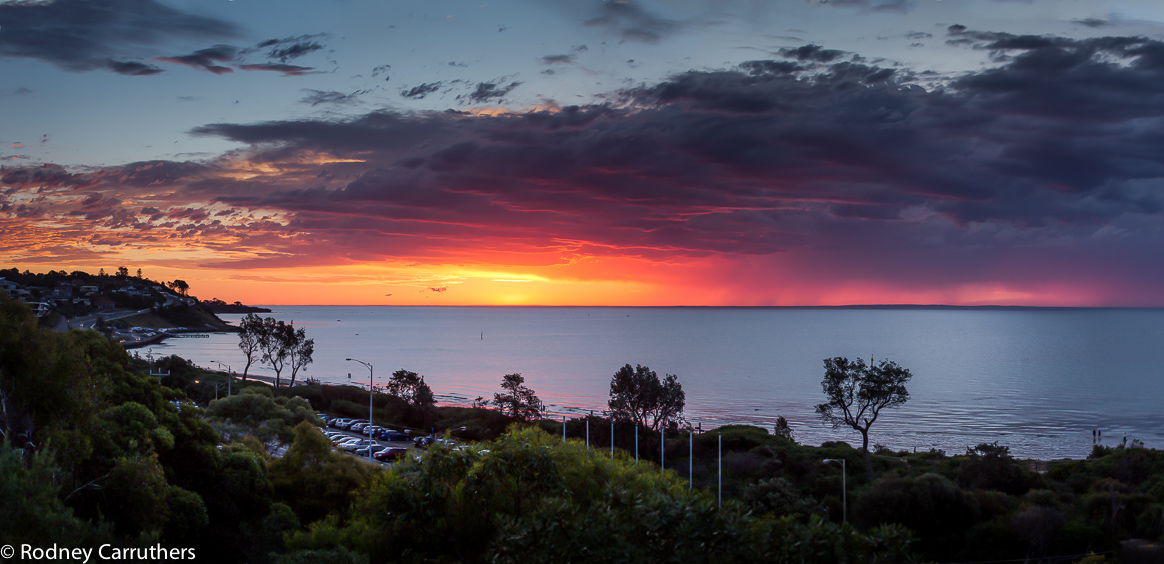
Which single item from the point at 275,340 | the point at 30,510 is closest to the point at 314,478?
the point at 30,510

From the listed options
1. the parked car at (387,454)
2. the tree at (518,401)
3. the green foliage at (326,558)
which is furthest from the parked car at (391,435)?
the green foliage at (326,558)

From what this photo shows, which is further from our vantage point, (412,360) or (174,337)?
(174,337)

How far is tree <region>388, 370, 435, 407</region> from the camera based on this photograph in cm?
6381

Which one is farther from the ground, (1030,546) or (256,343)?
(256,343)

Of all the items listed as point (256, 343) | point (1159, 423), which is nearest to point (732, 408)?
point (1159, 423)

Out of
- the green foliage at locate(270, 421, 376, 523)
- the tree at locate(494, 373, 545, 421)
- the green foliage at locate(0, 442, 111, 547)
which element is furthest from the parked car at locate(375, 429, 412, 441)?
the green foliage at locate(0, 442, 111, 547)

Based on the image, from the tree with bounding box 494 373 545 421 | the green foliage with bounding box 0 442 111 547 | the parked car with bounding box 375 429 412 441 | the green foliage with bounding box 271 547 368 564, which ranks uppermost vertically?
the green foliage with bounding box 0 442 111 547

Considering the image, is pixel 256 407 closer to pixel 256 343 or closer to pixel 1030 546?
pixel 1030 546

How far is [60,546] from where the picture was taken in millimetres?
9609

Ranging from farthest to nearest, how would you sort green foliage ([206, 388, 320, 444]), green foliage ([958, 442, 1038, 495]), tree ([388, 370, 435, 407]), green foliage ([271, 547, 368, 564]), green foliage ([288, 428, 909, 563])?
tree ([388, 370, 435, 407])
green foliage ([206, 388, 320, 444])
green foliage ([958, 442, 1038, 495])
green foliage ([271, 547, 368, 564])
green foliage ([288, 428, 909, 563])

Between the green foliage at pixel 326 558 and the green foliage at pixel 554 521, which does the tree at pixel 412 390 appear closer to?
Result: the green foliage at pixel 554 521

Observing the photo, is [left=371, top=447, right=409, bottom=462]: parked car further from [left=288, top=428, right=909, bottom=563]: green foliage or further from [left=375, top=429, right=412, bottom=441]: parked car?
[left=288, top=428, right=909, bottom=563]: green foliage

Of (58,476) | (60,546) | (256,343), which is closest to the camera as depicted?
(60,546)

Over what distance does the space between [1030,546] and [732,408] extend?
5111 centimetres
